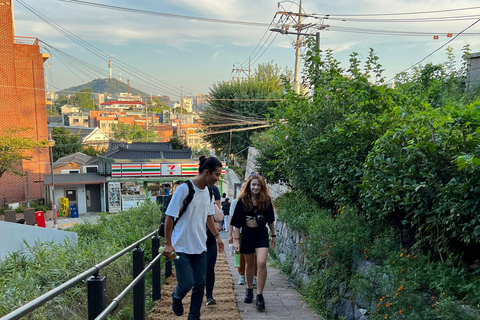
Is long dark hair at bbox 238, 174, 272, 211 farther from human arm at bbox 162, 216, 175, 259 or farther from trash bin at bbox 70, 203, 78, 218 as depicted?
trash bin at bbox 70, 203, 78, 218

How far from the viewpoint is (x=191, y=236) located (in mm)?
3754

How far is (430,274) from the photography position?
3107mm

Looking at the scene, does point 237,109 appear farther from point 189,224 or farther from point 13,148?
point 189,224

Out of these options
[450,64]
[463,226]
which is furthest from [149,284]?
[450,64]

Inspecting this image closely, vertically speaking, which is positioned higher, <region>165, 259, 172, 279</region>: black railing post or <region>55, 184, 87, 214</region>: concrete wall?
<region>165, 259, 172, 279</region>: black railing post

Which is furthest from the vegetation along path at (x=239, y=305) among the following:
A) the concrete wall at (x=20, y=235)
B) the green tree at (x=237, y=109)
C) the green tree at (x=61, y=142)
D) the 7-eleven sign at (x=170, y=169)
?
the green tree at (x=61, y=142)

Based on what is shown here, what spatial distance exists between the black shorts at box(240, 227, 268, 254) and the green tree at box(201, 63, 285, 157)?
21.2 m

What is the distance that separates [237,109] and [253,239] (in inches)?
913

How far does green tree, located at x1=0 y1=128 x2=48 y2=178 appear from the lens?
86.5ft

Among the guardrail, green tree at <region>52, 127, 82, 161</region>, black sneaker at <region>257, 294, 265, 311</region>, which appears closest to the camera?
the guardrail

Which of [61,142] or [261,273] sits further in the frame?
[61,142]

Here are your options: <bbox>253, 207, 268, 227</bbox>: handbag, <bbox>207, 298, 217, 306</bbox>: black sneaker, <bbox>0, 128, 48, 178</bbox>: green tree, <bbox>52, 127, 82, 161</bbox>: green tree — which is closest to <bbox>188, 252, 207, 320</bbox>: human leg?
<bbox>207, 298, 217, 306</bbox>: black sneaker

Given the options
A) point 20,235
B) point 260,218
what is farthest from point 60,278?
point 20,235

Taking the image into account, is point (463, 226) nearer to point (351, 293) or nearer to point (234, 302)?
point (351, 293)
